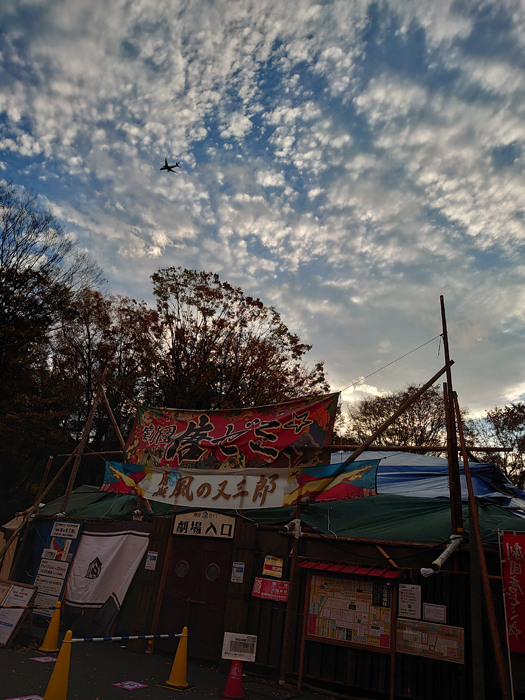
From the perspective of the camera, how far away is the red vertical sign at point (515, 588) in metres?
6.61

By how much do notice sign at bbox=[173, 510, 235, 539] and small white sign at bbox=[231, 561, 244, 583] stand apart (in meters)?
0.59

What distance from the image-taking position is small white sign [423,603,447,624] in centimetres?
753

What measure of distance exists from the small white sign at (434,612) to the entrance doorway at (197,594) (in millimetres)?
4168

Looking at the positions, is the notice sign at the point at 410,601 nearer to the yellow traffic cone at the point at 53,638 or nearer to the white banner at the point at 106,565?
the white banner at the point at 106,565

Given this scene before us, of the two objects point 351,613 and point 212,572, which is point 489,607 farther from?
point 212,572

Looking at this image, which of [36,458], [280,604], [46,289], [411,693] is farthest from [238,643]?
[36,458]

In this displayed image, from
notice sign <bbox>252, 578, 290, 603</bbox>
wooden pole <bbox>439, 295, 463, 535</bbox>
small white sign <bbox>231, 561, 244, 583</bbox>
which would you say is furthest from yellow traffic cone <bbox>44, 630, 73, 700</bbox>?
wooden pole <bbox>439, 295, 463, 535</bbox>

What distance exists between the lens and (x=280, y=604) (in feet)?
29.3

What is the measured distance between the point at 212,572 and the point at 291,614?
2113mm

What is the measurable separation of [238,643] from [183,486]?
11.7 ft

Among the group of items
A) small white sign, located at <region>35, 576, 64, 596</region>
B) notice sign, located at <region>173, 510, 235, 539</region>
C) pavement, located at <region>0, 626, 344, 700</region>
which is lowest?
pavement, located at <region>0, 626, 344, 700</region>

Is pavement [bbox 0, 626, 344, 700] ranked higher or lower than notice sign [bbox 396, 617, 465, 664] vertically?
lower

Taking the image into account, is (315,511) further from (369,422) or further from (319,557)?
(369,422)

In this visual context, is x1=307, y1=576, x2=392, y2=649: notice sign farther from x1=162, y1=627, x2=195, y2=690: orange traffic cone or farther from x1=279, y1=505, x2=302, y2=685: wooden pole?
x1=162, y1=627, x2=195, y2=690: orange traffic cone
